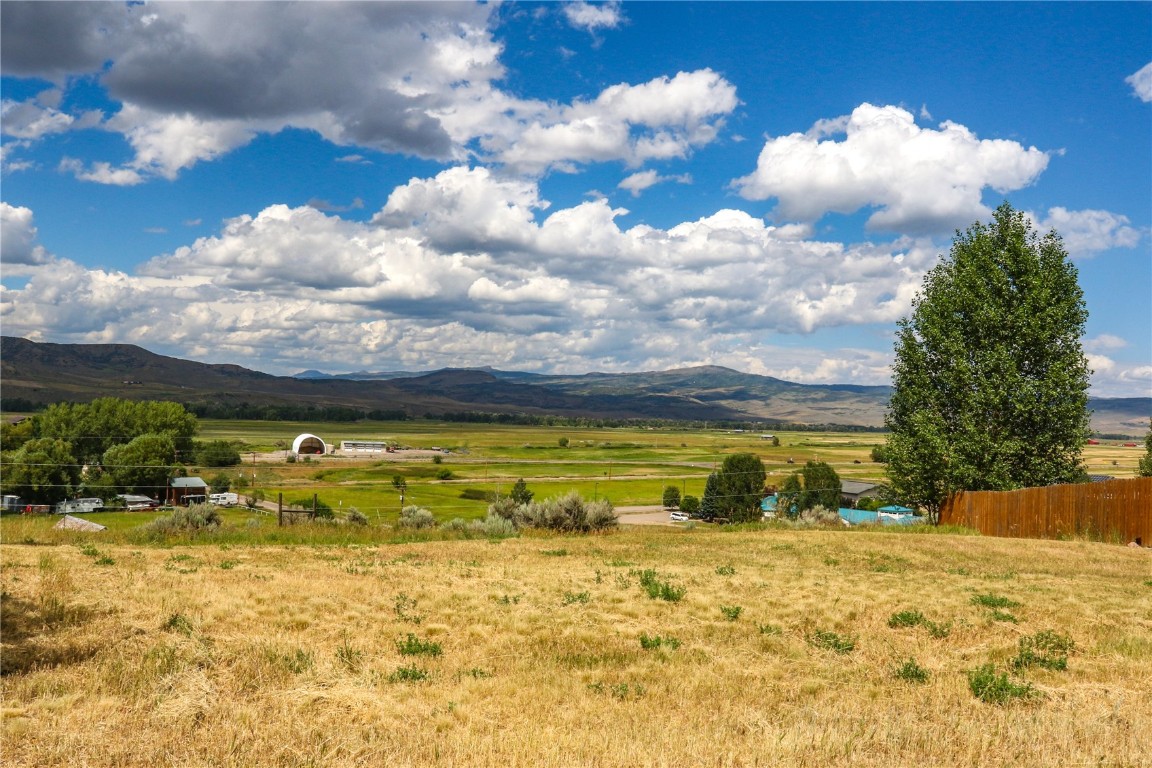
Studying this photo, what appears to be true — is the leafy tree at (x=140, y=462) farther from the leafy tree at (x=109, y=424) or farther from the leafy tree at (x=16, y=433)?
the leafy tree at (x=16, y=433)

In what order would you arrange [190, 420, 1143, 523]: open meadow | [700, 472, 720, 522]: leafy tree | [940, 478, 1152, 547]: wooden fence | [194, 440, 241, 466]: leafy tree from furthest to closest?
1. [194, 440, 241, 466]: leafy tree
2. [190, 420, 1143, 523]: open meadow
3. [700, 472, 720, 522]: leafy tree
4. [940, 478, 1152, 547]: wooden fence

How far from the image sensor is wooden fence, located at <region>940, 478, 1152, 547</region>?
25797 millimetres

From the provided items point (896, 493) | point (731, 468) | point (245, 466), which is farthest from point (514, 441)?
point (896, 493)

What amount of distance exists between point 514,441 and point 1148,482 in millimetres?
147443

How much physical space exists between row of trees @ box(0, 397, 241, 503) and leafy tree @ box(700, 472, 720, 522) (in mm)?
49848

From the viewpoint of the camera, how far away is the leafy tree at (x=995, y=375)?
30.8m

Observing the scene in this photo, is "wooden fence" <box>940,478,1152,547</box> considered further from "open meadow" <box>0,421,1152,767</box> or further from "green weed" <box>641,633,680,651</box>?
"green weed" <box>641,633,680,651</box>

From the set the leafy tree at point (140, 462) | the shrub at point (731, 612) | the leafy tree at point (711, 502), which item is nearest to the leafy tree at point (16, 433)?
the leafy tree at point (140, 462)

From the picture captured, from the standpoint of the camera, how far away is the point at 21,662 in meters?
8.87

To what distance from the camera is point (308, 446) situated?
127188 millimetres

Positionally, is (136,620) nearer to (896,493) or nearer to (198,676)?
(198,676)

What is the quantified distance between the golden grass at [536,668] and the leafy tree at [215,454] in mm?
81306

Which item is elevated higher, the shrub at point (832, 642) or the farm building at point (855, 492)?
the shrub at point (832, 642)

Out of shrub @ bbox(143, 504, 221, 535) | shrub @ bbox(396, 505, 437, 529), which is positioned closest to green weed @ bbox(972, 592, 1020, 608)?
shrub @ bbox(396, 505, 437, 529)
